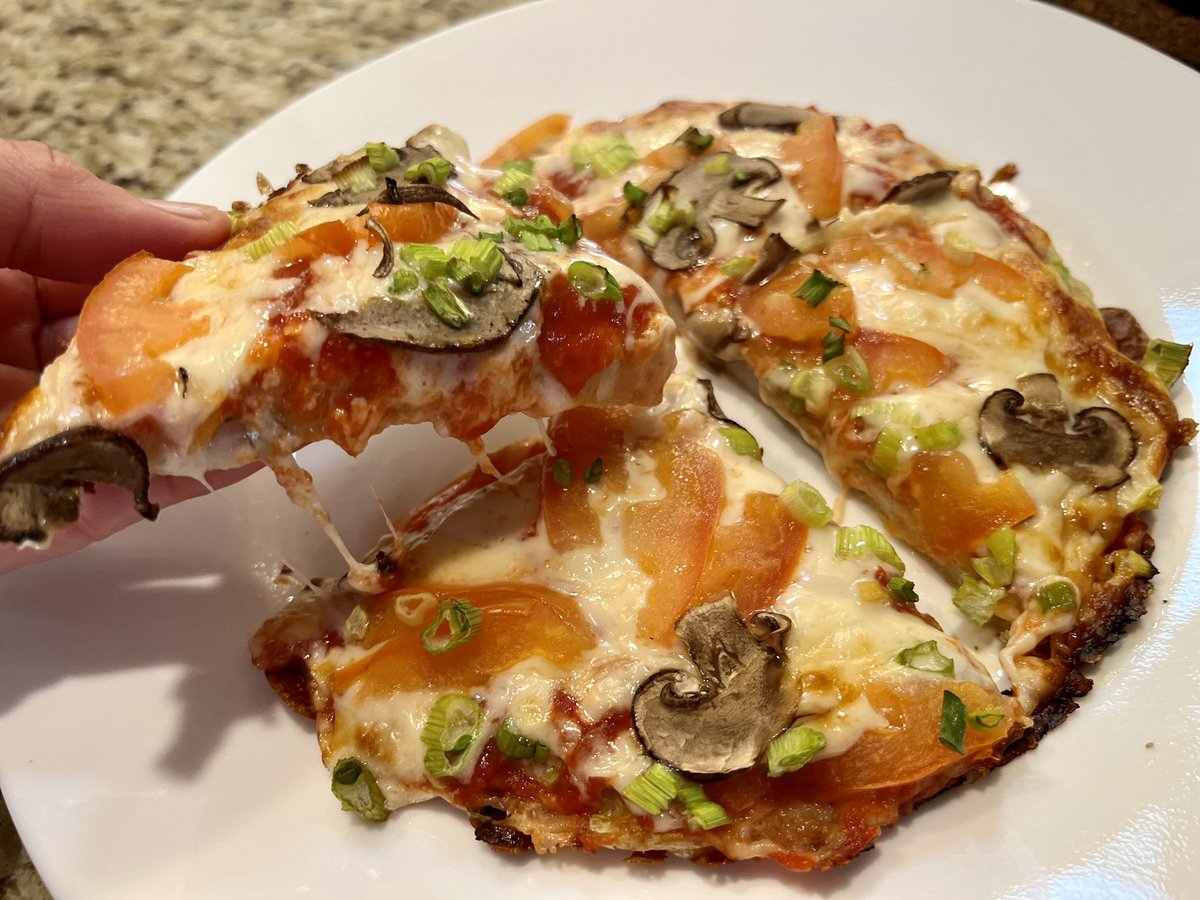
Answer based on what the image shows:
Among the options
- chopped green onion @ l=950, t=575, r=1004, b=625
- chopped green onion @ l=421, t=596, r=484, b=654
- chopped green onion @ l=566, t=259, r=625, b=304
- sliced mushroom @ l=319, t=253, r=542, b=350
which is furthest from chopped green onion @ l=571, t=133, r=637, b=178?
chopped green onion @ l=950, t=575, r=1004, b=625

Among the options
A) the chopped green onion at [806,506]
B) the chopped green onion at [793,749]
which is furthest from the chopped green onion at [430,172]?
the chopped green onion at [793,749]

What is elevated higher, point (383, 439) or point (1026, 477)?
point (1026, 477)

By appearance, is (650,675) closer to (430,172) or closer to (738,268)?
(738,268)

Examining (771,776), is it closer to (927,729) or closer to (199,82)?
(927,729)

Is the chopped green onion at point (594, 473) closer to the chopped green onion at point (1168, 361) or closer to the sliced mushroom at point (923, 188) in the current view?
the sliced mushroom at point (923, 188)

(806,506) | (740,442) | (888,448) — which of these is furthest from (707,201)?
(806,506)

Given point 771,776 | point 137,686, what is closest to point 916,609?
point 771,776
